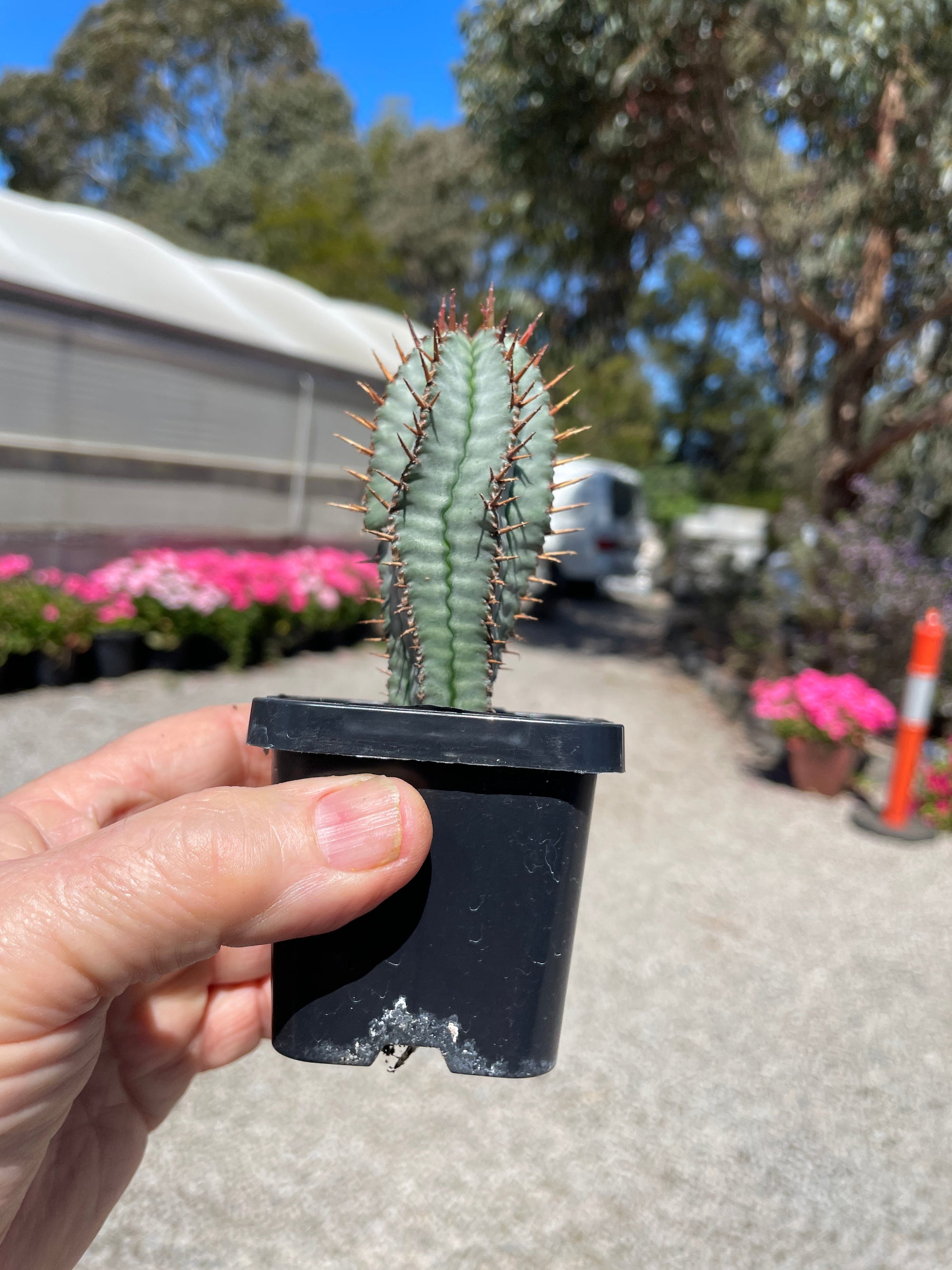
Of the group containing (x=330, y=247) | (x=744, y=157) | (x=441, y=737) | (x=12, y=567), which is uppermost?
(x=330, y=247)

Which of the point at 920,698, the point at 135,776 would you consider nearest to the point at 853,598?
the point at 920,698

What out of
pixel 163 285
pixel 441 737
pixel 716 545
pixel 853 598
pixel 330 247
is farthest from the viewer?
pixel 330 247

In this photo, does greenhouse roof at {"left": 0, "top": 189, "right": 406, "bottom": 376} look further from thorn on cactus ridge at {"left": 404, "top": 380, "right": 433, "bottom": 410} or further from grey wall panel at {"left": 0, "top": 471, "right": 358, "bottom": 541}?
thorn on cactus ridge at {"left": 404, "top": 380, "right": 433, "bottom": 410}

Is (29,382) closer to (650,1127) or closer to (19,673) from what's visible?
(19,673)

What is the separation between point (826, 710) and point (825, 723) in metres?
0.08

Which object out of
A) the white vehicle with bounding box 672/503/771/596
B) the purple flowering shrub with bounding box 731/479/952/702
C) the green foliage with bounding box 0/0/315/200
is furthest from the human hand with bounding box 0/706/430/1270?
the green foliage with bounding box 0/0/315/200

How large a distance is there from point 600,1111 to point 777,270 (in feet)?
21.9

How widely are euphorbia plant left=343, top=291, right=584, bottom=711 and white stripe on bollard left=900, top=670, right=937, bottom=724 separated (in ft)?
13.9

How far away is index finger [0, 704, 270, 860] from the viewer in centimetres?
144

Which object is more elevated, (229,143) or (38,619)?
(229,143)

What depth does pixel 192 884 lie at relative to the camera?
3.35 feet

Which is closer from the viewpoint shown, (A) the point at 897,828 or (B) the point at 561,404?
(B) the point at 561,404

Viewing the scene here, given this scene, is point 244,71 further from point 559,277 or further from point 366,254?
point 559,277

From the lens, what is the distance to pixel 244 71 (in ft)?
109
